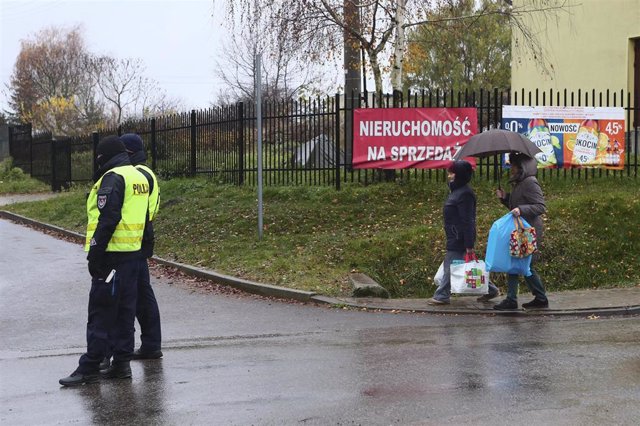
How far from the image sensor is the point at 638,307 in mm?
9469

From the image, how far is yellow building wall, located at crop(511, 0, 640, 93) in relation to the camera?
2247cm

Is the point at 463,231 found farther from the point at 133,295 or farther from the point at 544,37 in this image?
the point at 544,37

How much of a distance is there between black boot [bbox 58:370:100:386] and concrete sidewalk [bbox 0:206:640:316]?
414cm

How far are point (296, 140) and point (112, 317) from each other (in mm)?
11796

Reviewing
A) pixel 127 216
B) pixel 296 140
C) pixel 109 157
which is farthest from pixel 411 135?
pixel 127 216

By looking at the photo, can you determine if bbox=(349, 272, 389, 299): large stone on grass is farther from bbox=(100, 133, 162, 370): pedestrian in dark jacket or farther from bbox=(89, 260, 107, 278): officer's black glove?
bbox=(89, 260, 107, 278): officer's black glove

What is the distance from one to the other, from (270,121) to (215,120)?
1.85 m

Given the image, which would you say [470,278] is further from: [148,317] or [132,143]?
[132,143]

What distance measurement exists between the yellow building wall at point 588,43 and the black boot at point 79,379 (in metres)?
17.2

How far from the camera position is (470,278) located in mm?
9562

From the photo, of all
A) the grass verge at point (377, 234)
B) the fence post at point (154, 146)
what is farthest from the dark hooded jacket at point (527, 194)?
the fence post at point (154, 146)

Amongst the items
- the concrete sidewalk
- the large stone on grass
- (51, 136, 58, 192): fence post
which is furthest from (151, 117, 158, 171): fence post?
the large stone on grass

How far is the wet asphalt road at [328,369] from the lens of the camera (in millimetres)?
5398

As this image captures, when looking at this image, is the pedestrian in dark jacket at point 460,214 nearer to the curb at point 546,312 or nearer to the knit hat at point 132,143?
the curb at point 546,312
